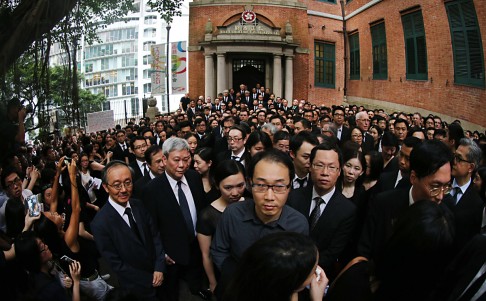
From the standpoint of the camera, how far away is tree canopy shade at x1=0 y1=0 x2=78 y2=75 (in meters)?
3.26

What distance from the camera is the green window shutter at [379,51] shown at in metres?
24.1

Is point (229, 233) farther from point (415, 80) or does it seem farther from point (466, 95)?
point (415, 80)

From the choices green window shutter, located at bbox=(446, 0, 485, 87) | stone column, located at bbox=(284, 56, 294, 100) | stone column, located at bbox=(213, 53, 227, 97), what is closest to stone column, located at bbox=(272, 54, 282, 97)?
stone column, located at bbox=(284, 56, 294, 100)

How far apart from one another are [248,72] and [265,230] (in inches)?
1005

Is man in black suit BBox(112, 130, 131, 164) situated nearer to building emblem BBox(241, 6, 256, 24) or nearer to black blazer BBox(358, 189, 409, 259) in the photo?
black blazer BBox(358, 189, 409, 259)

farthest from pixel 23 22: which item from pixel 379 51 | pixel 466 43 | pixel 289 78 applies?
pixel 289 78

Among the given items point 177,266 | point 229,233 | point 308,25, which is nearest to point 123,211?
point 177,266

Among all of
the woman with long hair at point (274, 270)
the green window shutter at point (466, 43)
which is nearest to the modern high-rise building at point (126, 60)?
the green window shutter at point (466, 43)

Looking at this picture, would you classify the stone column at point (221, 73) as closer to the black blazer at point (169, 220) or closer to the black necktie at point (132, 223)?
the black blazer at point (169, 220)

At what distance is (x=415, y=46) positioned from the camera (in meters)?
20.3

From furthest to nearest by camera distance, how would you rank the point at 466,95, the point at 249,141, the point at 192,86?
1. the point at 192,86
2. the point at 466,95
3. the point at 249,141

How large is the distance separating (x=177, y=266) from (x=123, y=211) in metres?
0.90

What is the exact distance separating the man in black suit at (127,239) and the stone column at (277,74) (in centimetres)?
2307

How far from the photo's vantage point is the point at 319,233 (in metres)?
3.49
